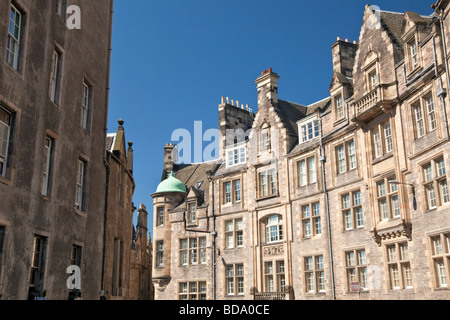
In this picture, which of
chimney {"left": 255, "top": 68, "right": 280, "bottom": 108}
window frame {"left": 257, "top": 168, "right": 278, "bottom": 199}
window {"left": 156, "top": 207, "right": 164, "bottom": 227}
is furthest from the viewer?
window {"left": 156, "top": 207, "right": 164, "bottom": 227}

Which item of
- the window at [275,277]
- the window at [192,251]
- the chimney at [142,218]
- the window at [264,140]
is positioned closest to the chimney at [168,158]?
the chimney at [142,218]

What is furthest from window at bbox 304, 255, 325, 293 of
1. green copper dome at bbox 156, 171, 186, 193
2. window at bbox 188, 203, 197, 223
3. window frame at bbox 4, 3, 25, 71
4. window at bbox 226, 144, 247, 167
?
window frame at bbox 4, 3, 25, 71

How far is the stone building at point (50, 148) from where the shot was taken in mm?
12641

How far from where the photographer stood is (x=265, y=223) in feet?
118

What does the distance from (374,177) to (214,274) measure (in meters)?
16.6

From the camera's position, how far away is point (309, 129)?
3403 cm

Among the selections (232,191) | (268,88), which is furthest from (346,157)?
(232,191)

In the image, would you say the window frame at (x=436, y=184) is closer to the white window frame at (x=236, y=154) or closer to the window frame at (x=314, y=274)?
the window frame at (x=314, y=274)

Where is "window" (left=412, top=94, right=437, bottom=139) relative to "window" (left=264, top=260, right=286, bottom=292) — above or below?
above

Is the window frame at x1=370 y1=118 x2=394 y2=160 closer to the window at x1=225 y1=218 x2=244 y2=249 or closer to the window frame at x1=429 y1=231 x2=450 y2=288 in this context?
the window frame at x1=429 y1=231 x2=450 y2=288

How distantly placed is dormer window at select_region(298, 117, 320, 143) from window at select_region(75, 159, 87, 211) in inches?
724

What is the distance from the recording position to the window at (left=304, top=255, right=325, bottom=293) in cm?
3055
